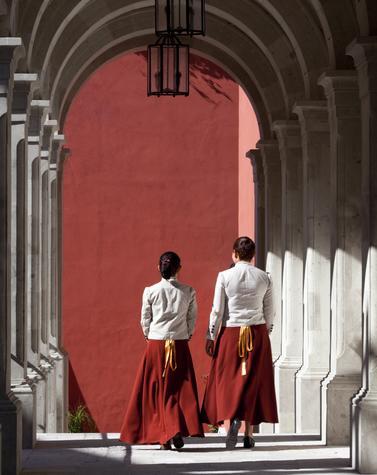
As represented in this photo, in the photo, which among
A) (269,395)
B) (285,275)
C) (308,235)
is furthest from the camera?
(285,275)

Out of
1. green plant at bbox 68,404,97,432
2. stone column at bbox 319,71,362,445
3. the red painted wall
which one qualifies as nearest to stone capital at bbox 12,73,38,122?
stone column at bbox 319,71,362,445

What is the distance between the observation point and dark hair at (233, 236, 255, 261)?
12289 mm

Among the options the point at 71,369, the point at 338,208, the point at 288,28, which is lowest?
the point at 71,369

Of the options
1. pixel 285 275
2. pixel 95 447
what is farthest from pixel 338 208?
pixel 285 275

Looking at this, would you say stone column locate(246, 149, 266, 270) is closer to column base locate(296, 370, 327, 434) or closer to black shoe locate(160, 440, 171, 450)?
column base locate(296, 370, 327, 434)

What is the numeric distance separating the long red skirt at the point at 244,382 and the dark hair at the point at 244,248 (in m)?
0.56

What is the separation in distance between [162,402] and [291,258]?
4954mm

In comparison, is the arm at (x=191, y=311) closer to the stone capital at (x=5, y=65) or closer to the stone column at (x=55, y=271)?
the stone capital at (x=5, y=65)

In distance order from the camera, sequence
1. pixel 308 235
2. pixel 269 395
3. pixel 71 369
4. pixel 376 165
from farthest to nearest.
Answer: pixel 71 369 → pixel 308 235 → pixel 269 395 → pixel 376 165

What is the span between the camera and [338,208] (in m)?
13.0

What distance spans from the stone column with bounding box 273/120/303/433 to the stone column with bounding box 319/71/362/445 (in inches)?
149

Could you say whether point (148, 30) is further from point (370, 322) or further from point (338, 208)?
point (370, 322)

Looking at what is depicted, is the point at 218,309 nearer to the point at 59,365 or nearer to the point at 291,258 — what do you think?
the point at 291,258

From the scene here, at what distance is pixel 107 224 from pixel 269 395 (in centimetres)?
1278
